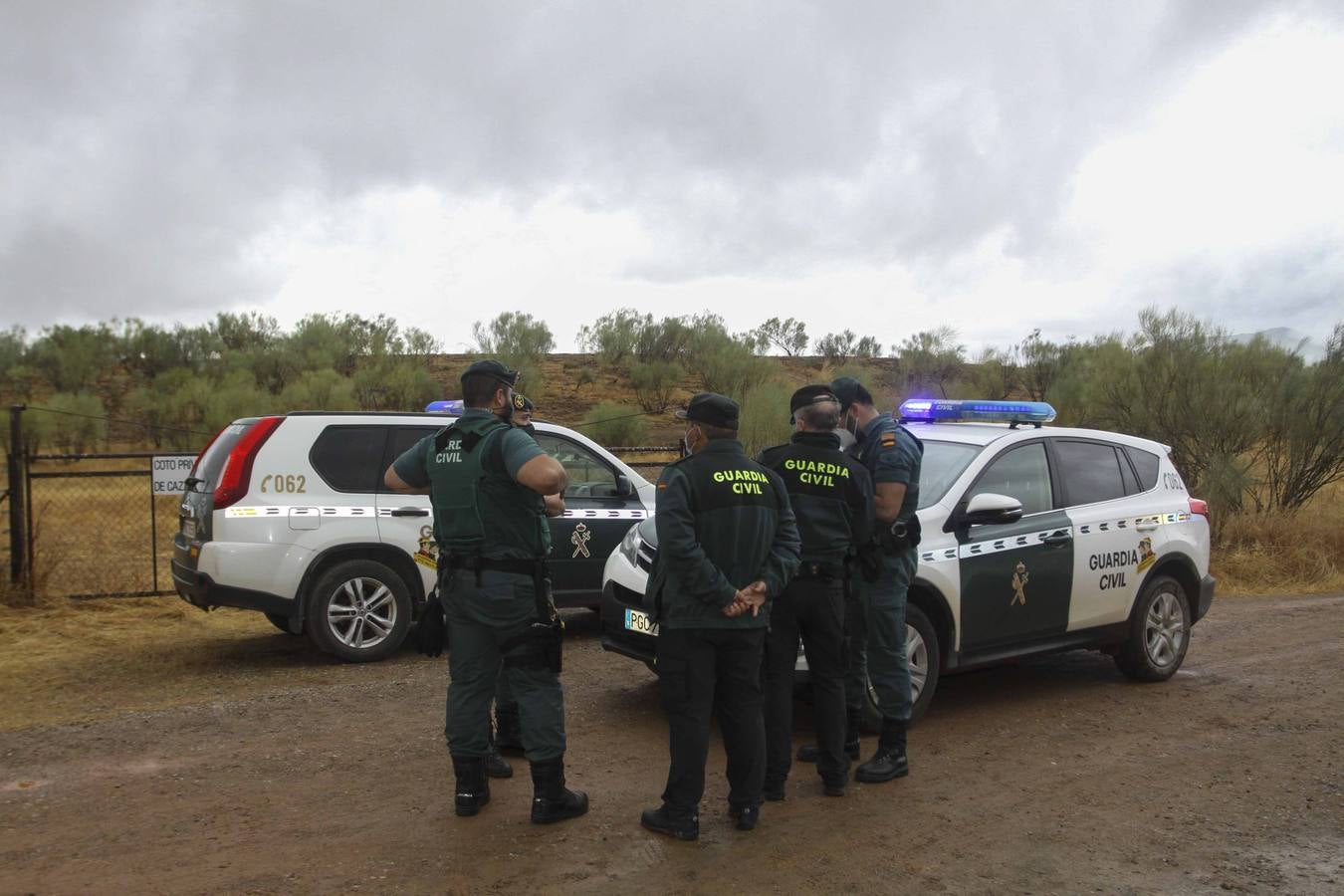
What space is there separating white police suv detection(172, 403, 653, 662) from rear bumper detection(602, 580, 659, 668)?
1.77 m

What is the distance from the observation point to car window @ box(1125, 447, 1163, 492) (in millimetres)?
7441

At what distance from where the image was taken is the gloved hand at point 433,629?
493 cm

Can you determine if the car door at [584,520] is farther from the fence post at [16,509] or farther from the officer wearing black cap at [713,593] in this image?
the fence post at [16,509]

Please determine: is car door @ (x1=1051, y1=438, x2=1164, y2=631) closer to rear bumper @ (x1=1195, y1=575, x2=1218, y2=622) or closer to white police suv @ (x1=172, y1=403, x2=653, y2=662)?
rear bumper @ (x1=1195, y1=575, x2=1218, y2=622)

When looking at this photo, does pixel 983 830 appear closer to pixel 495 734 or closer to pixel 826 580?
pixel 826 580

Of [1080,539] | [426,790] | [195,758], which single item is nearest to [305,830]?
[426,790]

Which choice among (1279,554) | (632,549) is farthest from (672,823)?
(1279,554)

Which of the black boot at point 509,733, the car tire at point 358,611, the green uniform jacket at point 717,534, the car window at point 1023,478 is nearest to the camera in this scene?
the green uniform jacket at point 717,534

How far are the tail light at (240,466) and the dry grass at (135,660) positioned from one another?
1242 millimetres

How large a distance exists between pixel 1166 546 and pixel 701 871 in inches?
179

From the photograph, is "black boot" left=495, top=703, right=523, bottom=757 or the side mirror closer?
"black boot" left=495, top=703, right=523, bottom=757

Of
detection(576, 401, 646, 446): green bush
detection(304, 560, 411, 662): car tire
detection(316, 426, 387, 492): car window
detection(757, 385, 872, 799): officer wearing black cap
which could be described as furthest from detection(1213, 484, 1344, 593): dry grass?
detection(576, 401, 646, 446): green bush

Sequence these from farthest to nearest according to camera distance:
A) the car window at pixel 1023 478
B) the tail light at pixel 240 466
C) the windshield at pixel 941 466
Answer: the tail light at pixel 240 466
the car window at pixel 1023 478
the windshield at pixel 941 466

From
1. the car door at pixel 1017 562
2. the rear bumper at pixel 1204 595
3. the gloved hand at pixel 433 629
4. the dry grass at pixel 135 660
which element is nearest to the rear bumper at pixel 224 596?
the dry grass at pixel 135 660
